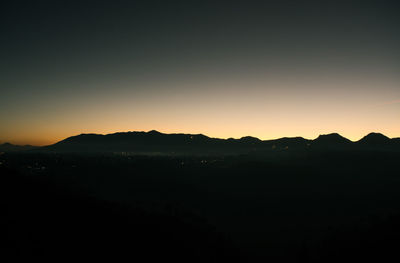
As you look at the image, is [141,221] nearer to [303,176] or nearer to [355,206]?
[355,206]

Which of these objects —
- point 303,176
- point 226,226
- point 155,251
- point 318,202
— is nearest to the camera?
point 155,251

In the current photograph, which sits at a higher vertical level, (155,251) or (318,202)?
(155,251)

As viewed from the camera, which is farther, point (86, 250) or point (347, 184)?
point (347, 184)

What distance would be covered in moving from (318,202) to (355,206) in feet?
45.1

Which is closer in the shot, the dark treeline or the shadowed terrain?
the shadowed terrain

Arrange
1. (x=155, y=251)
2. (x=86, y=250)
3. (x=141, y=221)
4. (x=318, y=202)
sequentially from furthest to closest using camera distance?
(x=318, y=202), (x=141, y=221), (x=155, y=251), (x=86, y=250)

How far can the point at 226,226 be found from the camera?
70.3 metres

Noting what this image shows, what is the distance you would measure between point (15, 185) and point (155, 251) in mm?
24307

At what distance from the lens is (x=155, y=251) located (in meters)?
31.5

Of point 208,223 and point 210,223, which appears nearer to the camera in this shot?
point 208,223

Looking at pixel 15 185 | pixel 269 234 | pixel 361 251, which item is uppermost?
pixel 15 185

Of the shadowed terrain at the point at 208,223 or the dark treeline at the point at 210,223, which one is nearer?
the shadowed terrain at the point at 208,223

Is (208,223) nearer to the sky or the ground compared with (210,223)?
nearer to the sky

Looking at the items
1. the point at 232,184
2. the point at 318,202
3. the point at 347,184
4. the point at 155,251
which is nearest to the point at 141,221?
the point at 155,251
